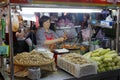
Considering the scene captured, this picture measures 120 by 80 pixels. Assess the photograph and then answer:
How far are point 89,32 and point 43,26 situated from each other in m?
0.86

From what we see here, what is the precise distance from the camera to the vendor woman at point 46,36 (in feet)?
9.68

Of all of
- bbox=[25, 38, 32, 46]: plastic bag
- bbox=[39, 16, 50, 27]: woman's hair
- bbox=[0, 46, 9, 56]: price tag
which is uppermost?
bbox=[39, 16, 50, 27]: woman's hair

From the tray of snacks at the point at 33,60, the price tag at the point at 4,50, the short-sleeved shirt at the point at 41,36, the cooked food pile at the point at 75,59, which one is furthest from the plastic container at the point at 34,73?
the short-sleeved shirt at the point at 41,36

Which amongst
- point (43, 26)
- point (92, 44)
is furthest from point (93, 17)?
Result: point (43, 26)

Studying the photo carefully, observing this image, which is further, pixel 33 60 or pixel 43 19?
pixel 43 19

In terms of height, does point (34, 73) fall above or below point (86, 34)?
below

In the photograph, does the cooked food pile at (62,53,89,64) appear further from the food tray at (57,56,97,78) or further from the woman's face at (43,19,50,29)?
the woman's face at (43,19,50,29)

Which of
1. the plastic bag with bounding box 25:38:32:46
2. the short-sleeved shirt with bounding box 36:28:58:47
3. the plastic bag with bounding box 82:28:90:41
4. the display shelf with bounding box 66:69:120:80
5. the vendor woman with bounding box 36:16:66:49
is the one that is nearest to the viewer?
the display shelf with bounding box 66:69:120:80

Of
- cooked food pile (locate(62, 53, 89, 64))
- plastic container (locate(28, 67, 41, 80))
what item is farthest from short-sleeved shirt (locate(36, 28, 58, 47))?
plastic container (locate(28, 67, 41, 80))

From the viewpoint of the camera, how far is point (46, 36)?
10.3ft

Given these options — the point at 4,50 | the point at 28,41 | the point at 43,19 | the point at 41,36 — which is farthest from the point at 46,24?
the point at 4,50

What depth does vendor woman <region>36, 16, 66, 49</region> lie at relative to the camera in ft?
9.68

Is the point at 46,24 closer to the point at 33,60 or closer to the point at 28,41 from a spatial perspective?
the point at 28,41

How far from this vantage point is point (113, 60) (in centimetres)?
222
